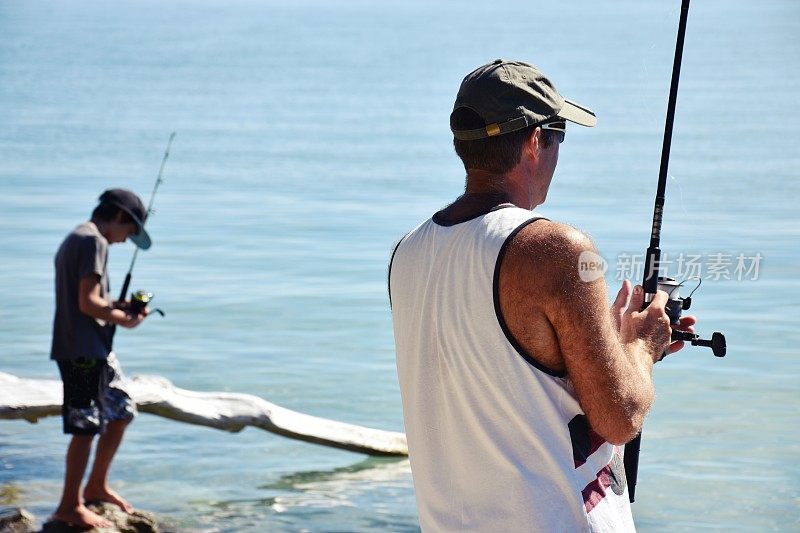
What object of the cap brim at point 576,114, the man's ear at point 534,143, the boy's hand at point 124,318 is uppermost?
the cap brim at point 576,114

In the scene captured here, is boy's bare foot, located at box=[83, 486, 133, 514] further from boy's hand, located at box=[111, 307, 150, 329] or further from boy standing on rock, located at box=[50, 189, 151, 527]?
boy's hand, located at box=[111, 307, 150, 329]

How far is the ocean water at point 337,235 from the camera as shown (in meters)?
6.98

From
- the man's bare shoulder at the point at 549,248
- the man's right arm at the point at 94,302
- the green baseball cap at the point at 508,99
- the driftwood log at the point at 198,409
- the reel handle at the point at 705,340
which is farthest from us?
the driftwood log at the point at 198,409

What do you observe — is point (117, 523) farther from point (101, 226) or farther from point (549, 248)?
point (549, 248)

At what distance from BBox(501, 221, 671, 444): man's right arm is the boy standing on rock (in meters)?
3.43

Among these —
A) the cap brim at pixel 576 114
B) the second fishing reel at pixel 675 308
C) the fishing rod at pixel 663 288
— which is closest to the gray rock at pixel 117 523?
the fishing rod at pixel 663 288

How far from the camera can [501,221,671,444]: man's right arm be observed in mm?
2195

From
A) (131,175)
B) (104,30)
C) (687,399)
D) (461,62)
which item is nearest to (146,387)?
(687,399)

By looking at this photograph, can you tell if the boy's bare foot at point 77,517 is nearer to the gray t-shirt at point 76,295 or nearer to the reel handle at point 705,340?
the gray t-shirt at point 76,295

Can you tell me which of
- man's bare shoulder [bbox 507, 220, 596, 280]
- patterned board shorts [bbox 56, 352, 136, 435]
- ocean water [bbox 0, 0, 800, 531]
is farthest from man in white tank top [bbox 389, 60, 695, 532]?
patterned board shorts [bbox 56, 352, 136, 435]

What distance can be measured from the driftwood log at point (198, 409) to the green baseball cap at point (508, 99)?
4441mm

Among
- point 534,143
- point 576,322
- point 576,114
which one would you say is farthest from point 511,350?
point 576,114

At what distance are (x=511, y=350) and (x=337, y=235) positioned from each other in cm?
1503

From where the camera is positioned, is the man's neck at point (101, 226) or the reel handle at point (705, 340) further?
the man's neck at point (101, 226)
